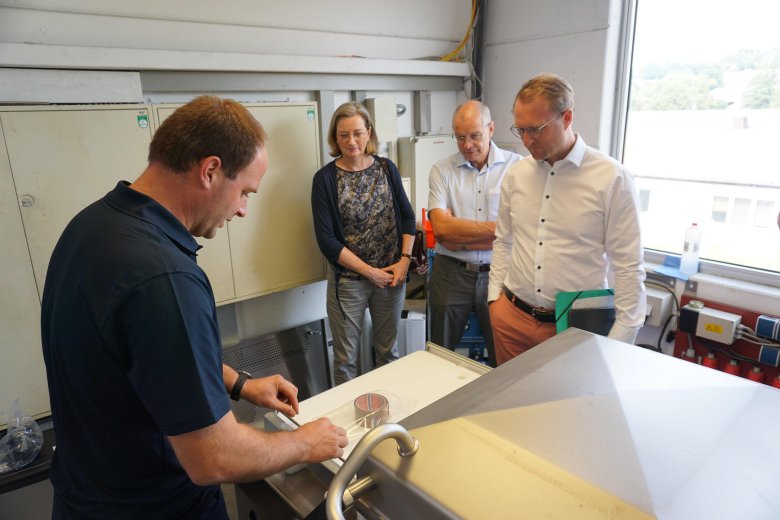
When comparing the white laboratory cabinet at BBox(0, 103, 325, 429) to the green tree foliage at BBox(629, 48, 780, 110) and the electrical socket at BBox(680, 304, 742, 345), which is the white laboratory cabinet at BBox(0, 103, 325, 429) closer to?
the green tree foliage at BBox(629, 48, 780, 110)

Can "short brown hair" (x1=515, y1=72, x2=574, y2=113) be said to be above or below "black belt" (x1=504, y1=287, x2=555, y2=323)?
above

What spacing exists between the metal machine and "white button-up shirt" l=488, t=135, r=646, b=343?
79 centimetres

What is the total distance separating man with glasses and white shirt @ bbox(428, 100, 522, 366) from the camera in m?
2.26

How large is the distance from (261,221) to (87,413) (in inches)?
64.9

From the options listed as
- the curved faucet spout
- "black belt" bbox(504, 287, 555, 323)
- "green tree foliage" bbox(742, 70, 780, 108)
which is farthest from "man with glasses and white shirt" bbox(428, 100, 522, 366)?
the curved faucet spout

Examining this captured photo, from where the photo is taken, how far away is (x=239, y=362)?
2693 millimetres

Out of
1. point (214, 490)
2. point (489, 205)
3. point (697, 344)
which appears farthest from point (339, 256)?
point (697, 344)

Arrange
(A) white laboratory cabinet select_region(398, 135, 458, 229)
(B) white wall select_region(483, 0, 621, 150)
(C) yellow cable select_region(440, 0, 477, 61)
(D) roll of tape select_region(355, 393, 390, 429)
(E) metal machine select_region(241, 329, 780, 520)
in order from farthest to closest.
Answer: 1. (C) yellow cable select_region(440, 0, 477, 61)
2. (A) white laboratory cabinet select_region(398, 135, 458, 229)
3. (B) white wall select_region(483, 0, 621, 150)
4. (D) roll of tape select_region(355, 393, 390, 429)
5. (E) metal machine select_region(241, 329, 780, 520)

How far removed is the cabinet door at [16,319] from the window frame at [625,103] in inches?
113

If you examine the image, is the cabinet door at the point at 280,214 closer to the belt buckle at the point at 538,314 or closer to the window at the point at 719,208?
the belt buckle at the point at 538,314

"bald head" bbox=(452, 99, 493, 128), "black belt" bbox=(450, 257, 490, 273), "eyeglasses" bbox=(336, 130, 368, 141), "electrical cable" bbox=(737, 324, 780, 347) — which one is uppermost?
"bald head" bbox=(452, 99, 493, 128)

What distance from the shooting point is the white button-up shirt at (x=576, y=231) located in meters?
1.55

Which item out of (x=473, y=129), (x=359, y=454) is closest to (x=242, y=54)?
(x=473, y=129)

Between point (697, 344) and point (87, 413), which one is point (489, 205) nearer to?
point (697, 344)
